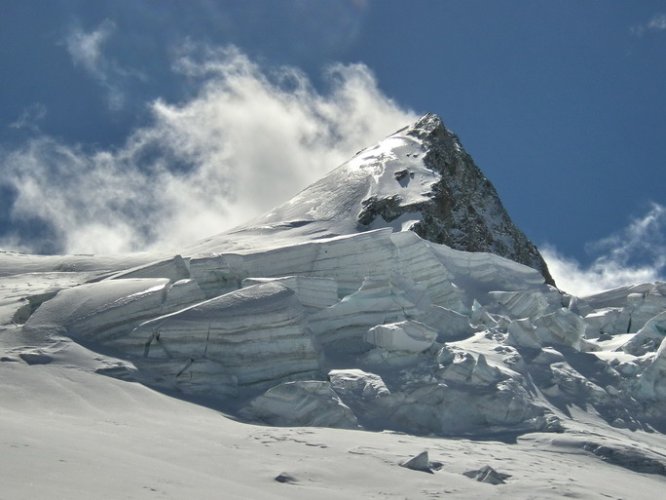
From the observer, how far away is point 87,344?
22859mm

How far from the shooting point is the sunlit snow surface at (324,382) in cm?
1515

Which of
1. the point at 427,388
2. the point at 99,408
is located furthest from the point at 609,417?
the point at 99,408

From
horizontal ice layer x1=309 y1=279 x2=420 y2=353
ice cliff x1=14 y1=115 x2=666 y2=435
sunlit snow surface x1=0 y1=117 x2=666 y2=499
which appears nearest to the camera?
sunlit snow surface x1=0 y1=117 x2=666 y2=499

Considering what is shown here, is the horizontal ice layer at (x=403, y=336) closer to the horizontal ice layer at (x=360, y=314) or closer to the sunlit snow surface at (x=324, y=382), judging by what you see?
the sunlit snow surface at (x=324, y=382)

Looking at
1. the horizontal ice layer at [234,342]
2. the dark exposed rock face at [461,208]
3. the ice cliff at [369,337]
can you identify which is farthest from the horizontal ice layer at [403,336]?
the dark exposed rock face at [461,208]

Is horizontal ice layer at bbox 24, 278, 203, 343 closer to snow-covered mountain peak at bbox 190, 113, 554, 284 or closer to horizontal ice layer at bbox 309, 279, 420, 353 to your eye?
horizontal ice layer at bbox 309, 279, 420, 353

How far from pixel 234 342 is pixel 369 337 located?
3.51m

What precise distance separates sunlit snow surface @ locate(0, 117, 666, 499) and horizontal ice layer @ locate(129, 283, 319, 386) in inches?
1.6

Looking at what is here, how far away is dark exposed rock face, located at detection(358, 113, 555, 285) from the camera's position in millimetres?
51469

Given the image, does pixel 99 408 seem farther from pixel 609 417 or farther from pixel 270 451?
pixel 609 417

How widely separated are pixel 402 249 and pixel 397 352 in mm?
6554

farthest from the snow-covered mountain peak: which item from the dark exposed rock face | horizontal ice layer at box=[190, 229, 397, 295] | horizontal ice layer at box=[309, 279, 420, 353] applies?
horizontal ice layer at box=[309, 279, 420, 353]

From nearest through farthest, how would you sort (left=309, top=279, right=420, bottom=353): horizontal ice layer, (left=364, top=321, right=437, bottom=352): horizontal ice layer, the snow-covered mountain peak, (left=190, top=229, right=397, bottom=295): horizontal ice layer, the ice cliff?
the ice cliff
(left=364, top=321, right=437, bottom=352): horizontal ice layer
(left=309, top=279, right=420, bottom=353): horizontal ice layer
(left=190, top=229, right=397, bottom=295): horizontal ice layer
the snow-covered mountain peak

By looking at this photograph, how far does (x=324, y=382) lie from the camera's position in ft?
69.5
